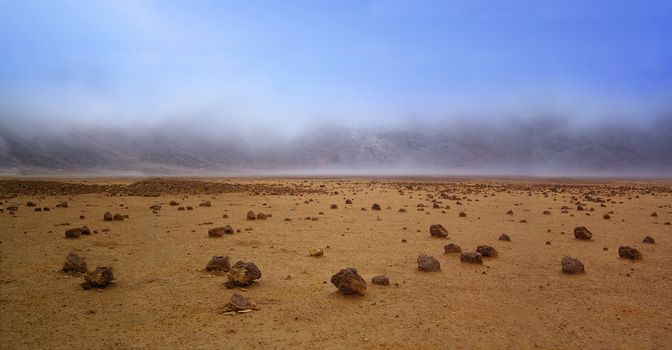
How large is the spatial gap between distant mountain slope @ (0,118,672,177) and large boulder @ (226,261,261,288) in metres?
103

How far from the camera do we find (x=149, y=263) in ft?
34.3

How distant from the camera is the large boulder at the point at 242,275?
338 inches

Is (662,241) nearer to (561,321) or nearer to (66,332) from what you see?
(561,321)

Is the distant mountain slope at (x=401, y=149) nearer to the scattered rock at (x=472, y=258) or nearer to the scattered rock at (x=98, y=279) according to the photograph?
the scattered rock at (x=98, y=279)

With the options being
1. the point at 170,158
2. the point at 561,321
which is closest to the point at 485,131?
the point at 170,158

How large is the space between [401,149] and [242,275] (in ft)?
462

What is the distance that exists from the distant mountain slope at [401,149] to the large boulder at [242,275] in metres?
103

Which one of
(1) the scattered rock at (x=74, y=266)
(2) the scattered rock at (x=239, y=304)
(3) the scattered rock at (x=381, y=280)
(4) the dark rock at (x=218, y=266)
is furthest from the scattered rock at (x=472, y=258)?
(1) the scattered rock at (x=74, y=266)

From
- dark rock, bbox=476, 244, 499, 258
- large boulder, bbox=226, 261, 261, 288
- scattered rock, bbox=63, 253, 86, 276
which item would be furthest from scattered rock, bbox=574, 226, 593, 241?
scattered rock, bbox=63, 253, 86, 276

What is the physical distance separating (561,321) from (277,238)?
8207 mm

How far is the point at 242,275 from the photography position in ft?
28.2

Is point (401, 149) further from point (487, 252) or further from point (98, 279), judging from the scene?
point (98, 279)

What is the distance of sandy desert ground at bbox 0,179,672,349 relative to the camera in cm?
657

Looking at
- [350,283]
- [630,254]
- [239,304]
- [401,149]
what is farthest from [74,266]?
[401,149]
